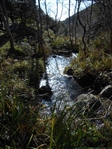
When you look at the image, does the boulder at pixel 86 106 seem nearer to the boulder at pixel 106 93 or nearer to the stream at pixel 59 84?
the boulder at pixel 106 93

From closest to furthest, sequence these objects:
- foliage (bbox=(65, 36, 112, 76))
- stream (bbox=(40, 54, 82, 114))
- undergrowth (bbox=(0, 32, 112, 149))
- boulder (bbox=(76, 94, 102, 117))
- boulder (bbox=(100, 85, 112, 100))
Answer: undergrowth (bbox=(0, 32, 112, 149))
boulder (bbox=(76, 94, 102, 117))
boulder (bbox=(100, 85, 112, 100))
stream (bbox=(40, 54, 82, 114))
foliage (bbox=(65, 36, 112, 76))

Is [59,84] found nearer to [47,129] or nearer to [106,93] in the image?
[106,93]

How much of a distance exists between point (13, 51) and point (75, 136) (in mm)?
9897

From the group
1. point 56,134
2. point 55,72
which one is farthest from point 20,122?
point 55,72

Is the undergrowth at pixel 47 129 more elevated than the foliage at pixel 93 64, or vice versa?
the foliage at pixel 93 64

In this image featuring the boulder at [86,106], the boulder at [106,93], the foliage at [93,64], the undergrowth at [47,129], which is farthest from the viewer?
the foliage at [93,64]

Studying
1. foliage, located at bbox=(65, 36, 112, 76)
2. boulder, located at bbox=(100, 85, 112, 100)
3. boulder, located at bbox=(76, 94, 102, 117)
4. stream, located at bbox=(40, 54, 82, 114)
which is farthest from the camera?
foliage, located at bbox=(65, 36, 112, 76)

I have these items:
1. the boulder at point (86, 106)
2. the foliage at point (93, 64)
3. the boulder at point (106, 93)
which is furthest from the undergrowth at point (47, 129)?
the foliage at point (93, 64)

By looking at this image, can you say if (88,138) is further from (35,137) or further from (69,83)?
(69,83)

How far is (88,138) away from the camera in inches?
101

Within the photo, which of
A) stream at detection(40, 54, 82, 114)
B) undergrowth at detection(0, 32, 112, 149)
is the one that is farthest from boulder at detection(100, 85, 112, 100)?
undergrowth at detection(0, 32, 112, 149)

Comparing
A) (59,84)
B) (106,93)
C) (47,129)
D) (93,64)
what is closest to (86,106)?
A: (47,129)

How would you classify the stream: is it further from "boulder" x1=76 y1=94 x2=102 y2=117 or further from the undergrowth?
the undergrowth

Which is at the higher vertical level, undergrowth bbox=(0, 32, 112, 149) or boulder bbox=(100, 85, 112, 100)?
undergrowth bbox=(0, 32, 112, 149)
